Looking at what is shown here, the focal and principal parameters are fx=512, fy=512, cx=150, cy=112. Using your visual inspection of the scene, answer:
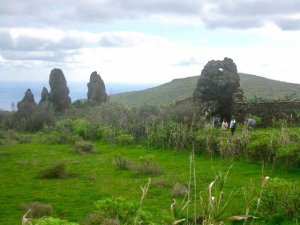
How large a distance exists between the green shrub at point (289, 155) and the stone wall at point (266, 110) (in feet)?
58.6

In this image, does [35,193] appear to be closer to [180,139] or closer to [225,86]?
[180,139]

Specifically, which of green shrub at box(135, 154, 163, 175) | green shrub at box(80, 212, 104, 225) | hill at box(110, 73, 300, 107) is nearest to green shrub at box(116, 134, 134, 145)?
green shrub at box(135, 154, 163, 175)

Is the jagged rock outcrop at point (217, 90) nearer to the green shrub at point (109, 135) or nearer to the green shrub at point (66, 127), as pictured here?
the green shrub at point (109, 135)

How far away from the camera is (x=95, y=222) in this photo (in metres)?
9.73

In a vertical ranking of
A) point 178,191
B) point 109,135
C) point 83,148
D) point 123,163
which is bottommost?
point 178,191

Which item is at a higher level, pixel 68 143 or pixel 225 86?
pixel 225 86

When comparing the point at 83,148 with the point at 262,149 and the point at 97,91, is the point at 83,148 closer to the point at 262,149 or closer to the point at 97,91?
the point at 262,149

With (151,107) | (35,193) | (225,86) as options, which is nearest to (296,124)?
(225,86)

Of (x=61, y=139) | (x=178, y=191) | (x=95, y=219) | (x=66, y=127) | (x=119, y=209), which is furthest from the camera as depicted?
(x=66, y=127)

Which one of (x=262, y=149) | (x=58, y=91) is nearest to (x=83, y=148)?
(x=262, y=149)

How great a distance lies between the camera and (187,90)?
329 ft

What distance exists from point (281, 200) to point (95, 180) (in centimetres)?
891

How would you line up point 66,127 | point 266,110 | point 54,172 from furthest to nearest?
point 66,127 < point 266,110 < point 54,172

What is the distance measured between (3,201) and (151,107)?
26.5 metres
